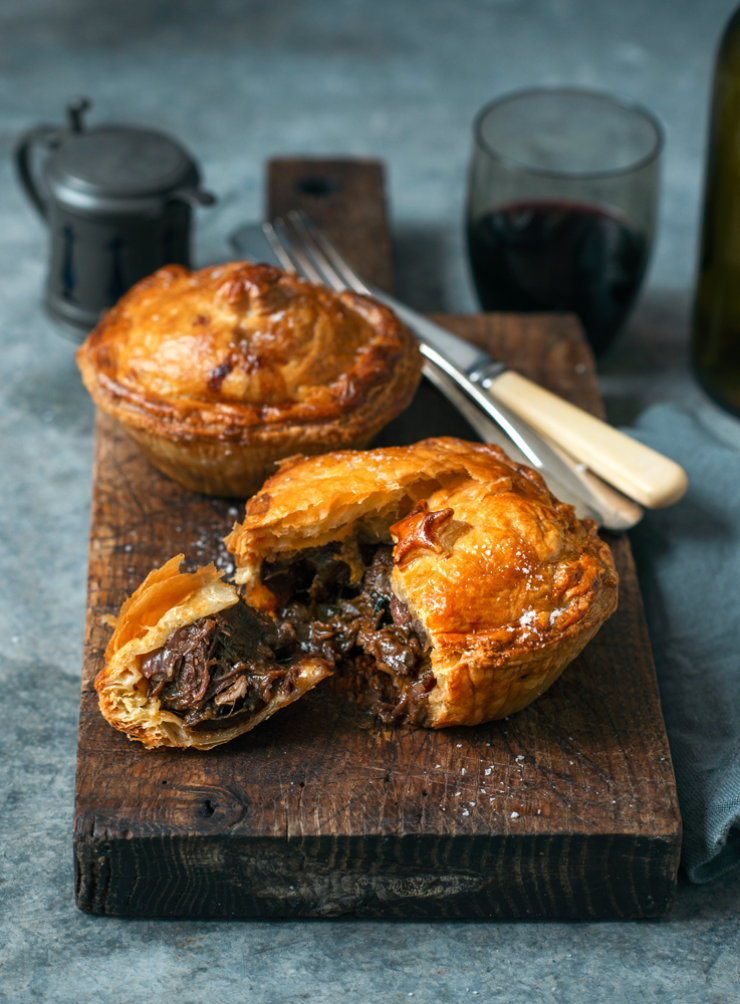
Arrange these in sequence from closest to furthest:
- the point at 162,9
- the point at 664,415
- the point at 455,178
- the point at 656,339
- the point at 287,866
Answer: the point at 287,866 → the point at 664,415 → the point at 656,339 → the point at 455,178 → the point at 162,9

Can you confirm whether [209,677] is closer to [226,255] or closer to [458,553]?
[458,553]

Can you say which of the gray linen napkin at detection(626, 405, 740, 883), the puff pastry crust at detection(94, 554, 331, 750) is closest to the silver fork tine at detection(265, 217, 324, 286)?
the gray linen napkin at detection(626, 405, 740, 883)

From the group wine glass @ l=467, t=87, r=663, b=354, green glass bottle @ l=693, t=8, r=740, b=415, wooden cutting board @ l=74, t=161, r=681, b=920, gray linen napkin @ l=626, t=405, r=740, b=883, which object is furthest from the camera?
wine glass @ l=467, t=87, r=663, b=354

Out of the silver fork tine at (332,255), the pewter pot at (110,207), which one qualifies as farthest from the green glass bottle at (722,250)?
the pewter pot at (110,207)

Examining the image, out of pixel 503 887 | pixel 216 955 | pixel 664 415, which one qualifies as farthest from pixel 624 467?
pixel 216 955

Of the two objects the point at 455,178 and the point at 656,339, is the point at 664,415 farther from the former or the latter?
the point at 455,178

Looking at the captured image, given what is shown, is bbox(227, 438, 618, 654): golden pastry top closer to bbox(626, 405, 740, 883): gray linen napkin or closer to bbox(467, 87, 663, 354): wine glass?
bbox(626, 405, 740, 883): gray linen napkin

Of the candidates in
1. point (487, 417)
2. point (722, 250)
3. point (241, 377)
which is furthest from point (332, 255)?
point (722, 250)
